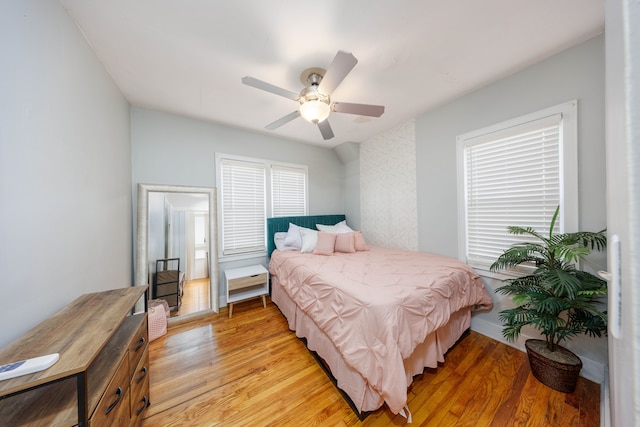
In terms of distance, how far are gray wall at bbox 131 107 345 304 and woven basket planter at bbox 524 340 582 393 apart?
3146mm

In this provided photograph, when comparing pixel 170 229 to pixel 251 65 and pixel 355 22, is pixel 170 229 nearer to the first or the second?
pixel 251 65

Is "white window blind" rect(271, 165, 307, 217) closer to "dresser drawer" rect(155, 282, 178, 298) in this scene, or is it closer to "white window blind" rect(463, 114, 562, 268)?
"dresser drawer" rect(155, 282, 178, 298)

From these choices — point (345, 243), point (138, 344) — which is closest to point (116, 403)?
point (138, 344)

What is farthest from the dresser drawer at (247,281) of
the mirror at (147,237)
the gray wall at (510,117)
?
the gray wall at (510,117)

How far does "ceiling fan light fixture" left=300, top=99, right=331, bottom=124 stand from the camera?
165 centimetres

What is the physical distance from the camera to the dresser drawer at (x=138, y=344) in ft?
3.73

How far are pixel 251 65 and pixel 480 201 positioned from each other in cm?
268

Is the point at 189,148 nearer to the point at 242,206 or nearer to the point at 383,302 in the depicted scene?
the point at 242,206

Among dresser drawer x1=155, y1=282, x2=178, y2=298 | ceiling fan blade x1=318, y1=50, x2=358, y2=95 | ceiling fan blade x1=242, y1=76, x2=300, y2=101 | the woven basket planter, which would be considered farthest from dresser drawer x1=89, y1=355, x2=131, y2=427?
the woven basket planter

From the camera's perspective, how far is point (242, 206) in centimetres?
311

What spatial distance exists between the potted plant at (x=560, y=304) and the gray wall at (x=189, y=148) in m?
3.10

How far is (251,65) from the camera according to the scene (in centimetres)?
175

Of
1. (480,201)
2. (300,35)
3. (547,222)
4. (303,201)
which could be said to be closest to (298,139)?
(303,201)

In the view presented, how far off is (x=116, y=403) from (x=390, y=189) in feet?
11.0
